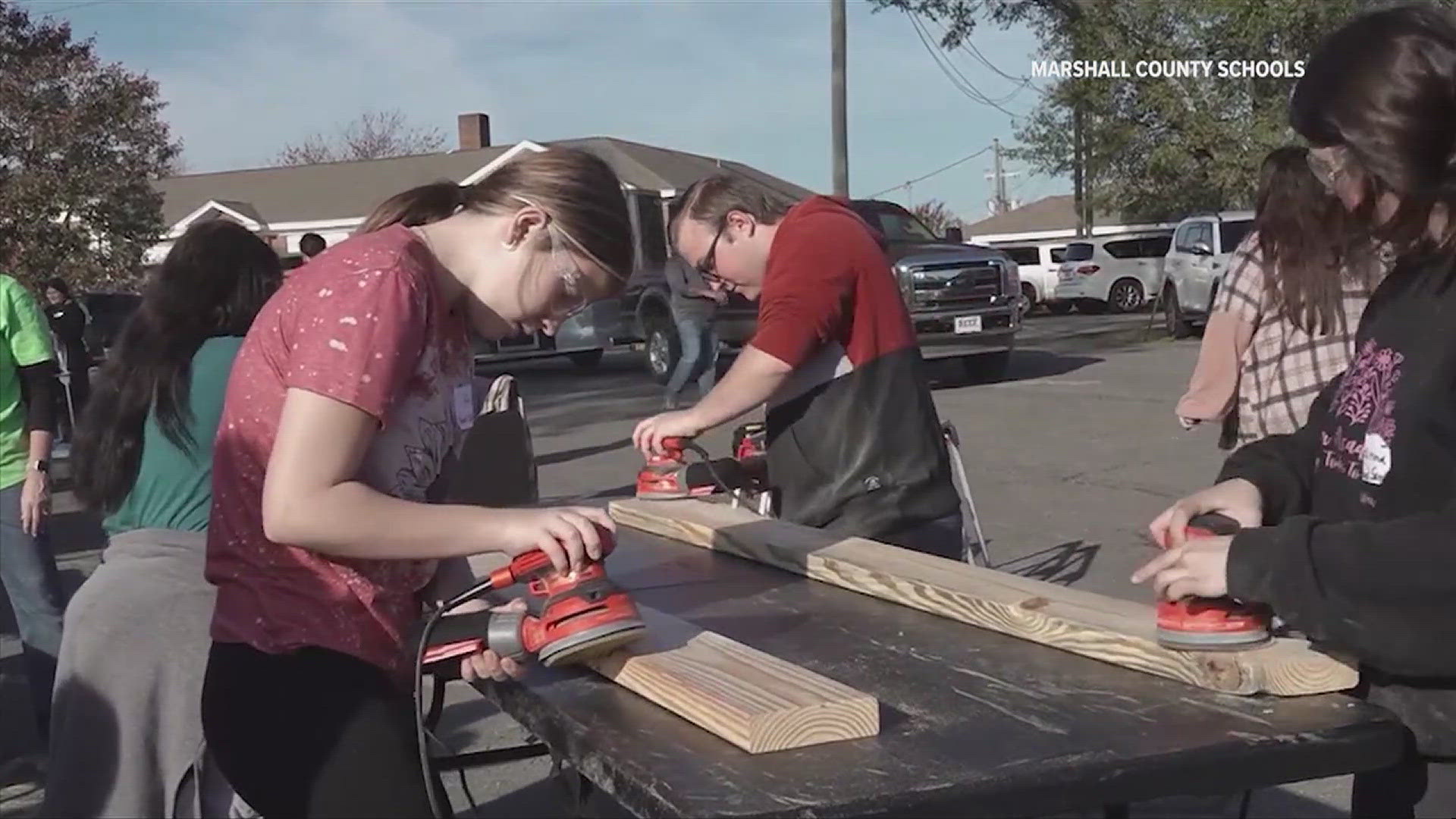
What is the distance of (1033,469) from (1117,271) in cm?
2393

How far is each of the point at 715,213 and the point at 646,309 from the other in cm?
1647

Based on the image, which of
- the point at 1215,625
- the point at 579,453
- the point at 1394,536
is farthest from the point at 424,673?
the point at 579,453

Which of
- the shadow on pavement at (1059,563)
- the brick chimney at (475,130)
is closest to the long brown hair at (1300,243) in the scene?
the shadow on pavement at (1059,563)

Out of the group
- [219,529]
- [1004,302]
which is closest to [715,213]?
[219,529]

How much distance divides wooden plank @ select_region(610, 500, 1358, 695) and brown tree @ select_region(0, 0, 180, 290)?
20.4 metres

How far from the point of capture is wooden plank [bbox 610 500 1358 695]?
6.56ft

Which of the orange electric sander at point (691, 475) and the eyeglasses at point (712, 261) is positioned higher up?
the eyeglasses at point (712, 261)

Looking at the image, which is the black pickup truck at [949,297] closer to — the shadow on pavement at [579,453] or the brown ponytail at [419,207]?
the shadow on pavement at [579,453]

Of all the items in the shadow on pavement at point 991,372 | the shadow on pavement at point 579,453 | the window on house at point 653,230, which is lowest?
the shadow on pavement at point 579,453

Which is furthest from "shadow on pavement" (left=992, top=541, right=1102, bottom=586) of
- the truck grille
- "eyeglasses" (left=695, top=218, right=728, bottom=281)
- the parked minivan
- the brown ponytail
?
the parked minivan

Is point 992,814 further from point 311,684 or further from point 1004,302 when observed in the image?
point 1004,302

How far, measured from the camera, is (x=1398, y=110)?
6.29 ft

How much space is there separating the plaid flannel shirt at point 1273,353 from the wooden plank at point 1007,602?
155 cm

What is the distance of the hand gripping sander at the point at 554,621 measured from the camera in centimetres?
220
